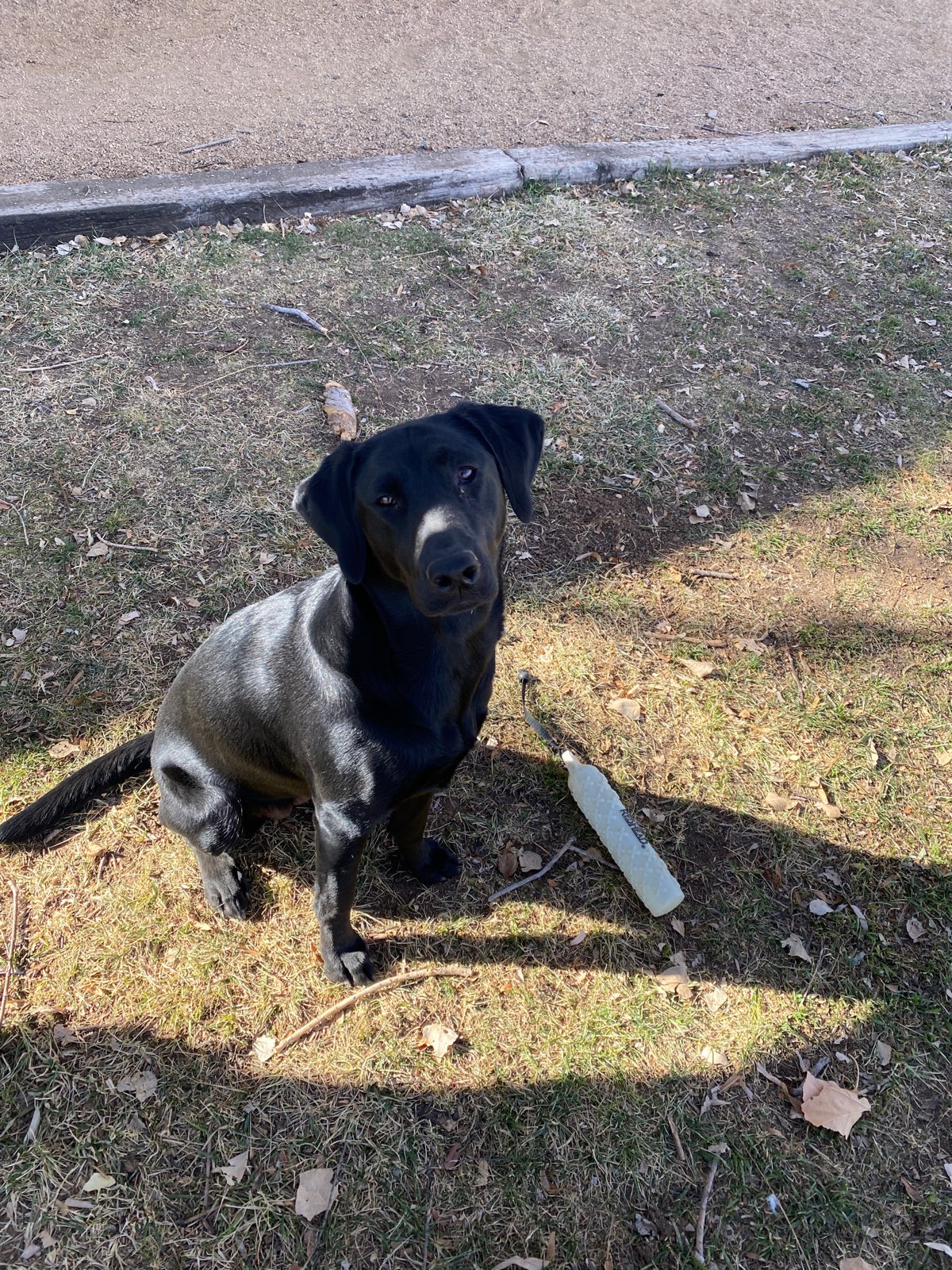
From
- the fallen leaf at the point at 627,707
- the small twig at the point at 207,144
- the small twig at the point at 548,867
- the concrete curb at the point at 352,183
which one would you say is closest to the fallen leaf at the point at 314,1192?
the small twig at the point at 548,867

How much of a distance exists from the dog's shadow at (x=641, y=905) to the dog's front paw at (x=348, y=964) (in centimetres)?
9

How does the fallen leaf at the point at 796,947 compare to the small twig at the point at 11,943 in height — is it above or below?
below

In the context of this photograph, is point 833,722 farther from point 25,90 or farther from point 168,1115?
point 25,90

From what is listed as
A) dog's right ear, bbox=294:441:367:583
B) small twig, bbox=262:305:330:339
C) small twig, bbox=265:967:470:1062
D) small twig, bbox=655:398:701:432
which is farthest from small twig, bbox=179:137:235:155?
small twig, bbox=265:967:470:1062

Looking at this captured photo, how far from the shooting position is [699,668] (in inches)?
145

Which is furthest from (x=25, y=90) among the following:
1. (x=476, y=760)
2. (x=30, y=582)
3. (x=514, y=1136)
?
(x=514, y=1136)

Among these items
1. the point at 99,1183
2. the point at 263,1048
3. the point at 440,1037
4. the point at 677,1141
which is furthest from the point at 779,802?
→ the point at 99,1183

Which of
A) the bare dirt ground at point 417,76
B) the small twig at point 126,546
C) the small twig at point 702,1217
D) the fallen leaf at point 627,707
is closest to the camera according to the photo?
the small twig at point 702,1217

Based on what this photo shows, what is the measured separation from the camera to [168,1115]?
249 cm

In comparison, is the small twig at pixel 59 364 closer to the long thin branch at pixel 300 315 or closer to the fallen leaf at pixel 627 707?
the long thin branch at pixel 300 315

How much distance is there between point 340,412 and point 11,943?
116 inches

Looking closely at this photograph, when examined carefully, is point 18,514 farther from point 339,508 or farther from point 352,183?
point 352,183

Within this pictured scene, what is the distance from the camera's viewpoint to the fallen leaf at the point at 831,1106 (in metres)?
2.50

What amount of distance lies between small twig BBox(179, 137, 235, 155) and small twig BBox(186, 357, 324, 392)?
2.64 m
